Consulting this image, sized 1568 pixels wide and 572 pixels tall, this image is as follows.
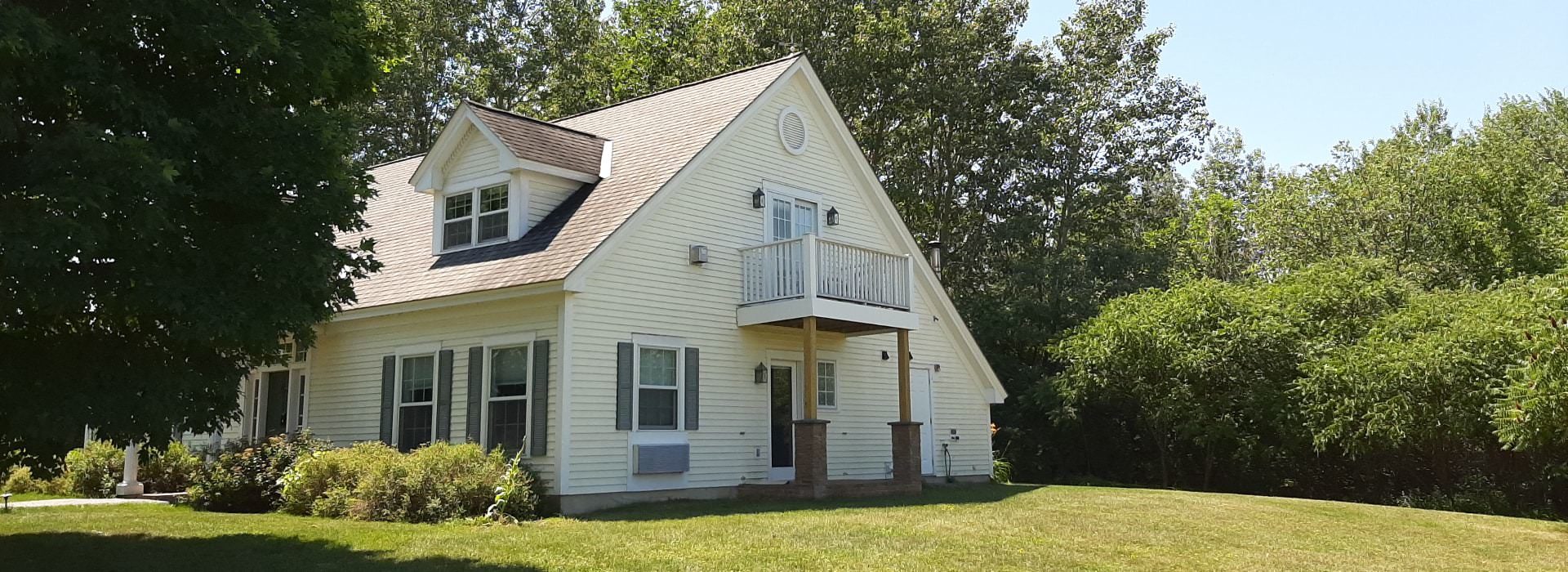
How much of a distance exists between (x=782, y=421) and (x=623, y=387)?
11.4 ft

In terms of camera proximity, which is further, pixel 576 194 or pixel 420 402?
pixel 576 194

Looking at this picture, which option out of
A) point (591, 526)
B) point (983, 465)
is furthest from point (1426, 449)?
point (591, 526)

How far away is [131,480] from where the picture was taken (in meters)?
18.2

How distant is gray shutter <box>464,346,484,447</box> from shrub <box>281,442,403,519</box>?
126cm

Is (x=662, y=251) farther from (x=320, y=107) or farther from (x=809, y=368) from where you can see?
(x=320, y=107)

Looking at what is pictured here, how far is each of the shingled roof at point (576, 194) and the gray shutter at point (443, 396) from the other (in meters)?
0.97

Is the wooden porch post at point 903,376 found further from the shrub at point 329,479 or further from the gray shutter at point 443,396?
the shrub at point 329,479

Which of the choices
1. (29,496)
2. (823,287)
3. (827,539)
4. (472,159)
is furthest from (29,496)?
(827,539)

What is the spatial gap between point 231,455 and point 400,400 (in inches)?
93.2

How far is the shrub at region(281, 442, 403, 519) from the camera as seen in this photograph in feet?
47.2

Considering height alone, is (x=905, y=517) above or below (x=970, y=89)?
below

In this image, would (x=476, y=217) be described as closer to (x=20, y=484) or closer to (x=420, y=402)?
(x=420, y=402)

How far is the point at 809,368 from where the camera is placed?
1667cm

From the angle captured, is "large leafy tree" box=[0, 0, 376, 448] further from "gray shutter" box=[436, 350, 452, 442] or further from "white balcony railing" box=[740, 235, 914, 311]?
"white balcony railing" box=[740, 235, 914, 311]
